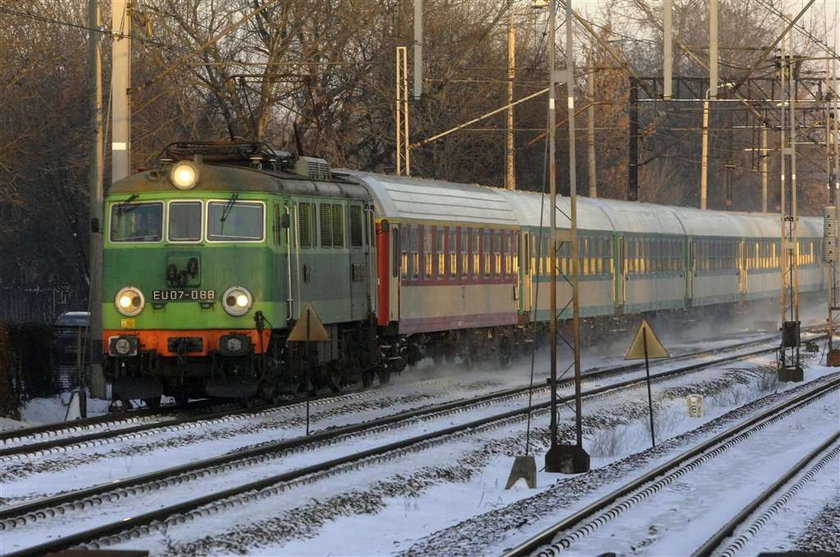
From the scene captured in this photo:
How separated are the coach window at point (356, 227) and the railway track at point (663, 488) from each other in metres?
6.49

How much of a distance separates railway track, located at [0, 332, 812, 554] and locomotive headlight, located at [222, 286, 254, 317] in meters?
2.30

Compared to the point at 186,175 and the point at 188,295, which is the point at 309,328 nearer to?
the point at 188,295

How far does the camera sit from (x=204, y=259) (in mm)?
21000

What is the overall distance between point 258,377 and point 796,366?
13.7 meters

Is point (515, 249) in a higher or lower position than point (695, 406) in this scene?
higher

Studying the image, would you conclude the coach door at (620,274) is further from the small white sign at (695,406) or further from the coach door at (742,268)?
the small white sign at (695,406)

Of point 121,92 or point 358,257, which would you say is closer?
point 121,92

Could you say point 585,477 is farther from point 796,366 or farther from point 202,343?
point 796,366

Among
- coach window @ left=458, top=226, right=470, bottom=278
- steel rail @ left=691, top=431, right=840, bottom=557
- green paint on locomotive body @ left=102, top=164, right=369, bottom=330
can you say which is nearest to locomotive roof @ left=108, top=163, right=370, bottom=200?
green paint on locomotive body @ left=102, top=164, right=369, bottom=330

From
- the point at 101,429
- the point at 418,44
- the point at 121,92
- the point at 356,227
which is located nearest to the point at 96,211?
the point at 121,92

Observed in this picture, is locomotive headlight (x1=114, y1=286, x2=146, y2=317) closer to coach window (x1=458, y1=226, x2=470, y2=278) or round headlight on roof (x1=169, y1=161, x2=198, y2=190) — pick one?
round headlight on roof (x1=169, y1=161, x2=198, y2=190)

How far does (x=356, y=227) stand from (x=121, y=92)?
4023 millimetres

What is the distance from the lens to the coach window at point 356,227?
24.3 metres

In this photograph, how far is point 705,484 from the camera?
15.9 meters
